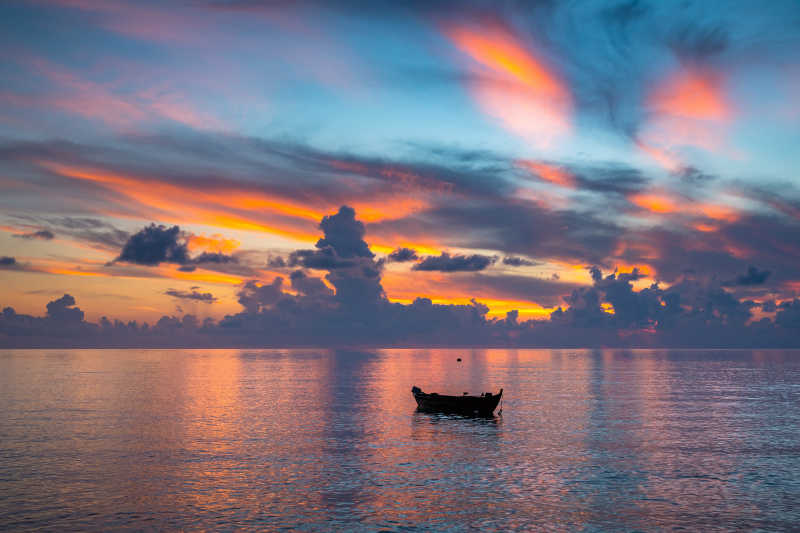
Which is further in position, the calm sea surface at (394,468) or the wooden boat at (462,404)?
the wooden boat at (462,404)

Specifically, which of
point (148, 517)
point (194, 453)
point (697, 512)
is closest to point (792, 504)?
point (697, 512)

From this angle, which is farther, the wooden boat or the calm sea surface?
the wooden boat

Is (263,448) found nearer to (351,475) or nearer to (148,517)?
(351,475)

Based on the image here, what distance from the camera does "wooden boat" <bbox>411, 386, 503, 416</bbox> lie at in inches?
3752

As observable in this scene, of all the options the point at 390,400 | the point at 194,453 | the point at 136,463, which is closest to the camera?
the point at 136,463

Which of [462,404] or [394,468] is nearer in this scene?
[394,468]

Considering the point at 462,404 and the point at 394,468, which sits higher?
the point at 462,404

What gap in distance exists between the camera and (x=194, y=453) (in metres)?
62.5

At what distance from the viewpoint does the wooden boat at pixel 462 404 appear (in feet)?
313

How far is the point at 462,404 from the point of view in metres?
98.8

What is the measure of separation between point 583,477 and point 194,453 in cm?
3817

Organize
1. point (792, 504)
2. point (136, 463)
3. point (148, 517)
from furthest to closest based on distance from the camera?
point (136, 463) → point (792, 504) → point (148, 517)

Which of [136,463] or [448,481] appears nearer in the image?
[448,481]

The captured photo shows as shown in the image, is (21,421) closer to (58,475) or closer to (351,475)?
(58,475)
